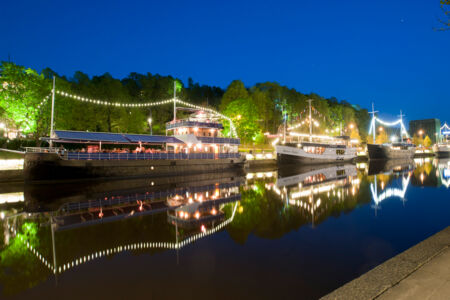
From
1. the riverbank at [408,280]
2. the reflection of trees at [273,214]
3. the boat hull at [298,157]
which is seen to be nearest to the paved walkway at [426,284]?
the riverbank at [408,280]

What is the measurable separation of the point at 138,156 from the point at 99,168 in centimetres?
445

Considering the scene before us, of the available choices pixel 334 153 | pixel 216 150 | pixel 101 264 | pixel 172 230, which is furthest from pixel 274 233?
pixel 334 153

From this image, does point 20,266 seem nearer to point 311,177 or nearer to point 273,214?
point 273,214

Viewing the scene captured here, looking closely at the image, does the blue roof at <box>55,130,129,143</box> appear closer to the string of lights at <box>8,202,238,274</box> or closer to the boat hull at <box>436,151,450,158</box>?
the string of lights at <box>8,202,238,274</box>

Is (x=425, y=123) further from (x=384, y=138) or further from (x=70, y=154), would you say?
(x=70, y=154)

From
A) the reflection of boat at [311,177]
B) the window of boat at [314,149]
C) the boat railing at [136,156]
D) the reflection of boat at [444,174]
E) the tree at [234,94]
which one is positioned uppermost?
the tree at [234,94]

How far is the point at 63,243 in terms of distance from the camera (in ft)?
30.7

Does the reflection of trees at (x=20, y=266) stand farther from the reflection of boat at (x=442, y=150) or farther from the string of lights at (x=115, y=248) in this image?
the reflection of boat at (x=442, y=150)

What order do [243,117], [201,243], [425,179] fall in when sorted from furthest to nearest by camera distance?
[243,117], [425,179], [201,243]

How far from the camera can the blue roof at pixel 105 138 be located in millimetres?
27906

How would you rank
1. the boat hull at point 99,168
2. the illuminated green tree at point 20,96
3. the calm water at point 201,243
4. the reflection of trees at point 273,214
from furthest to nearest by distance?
the illuminated green tree at point 20,96
the boat hull at point 99,168
the reflection of trees at point 273,214
the calm water at point 201,243

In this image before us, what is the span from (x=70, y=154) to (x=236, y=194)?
1803 centimetres

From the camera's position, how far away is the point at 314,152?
2163 inches

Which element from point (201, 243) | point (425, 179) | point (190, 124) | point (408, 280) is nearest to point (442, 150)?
point (425, 179)
